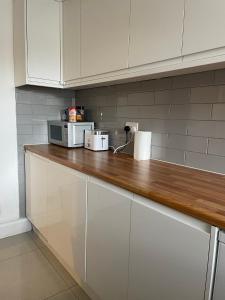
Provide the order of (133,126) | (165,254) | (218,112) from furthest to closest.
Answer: (133,126) < (218,112) < (165,254)

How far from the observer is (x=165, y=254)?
898 millimetres

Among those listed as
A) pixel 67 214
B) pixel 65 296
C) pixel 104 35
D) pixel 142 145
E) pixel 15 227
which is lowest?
pixel 65 296

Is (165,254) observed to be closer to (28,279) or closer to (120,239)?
(120,239)

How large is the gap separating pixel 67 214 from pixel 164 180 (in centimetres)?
77

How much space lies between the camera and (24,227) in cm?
226

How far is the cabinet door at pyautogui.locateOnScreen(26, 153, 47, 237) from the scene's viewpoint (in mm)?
1854

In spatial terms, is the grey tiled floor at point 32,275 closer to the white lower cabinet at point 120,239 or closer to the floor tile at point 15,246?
the floor tile at point 15,246

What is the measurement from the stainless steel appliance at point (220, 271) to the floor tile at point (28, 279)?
1194 mm

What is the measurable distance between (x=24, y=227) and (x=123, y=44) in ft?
6.27

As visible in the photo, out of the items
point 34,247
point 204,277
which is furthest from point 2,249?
point 204,277

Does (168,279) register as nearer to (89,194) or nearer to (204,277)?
(204,277)

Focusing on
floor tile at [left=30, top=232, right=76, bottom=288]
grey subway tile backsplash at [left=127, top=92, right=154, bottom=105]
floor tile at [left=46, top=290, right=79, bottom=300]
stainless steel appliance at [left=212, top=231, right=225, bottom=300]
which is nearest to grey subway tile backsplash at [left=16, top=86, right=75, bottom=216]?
floor tile at [left=30, top=232, right=76, bottom=288]

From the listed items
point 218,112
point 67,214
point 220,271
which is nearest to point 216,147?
point 218,112

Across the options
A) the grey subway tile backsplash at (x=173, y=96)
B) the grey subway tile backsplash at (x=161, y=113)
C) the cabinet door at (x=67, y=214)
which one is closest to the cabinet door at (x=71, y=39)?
the grey subway tile backsplash at (x=161, y=113)
